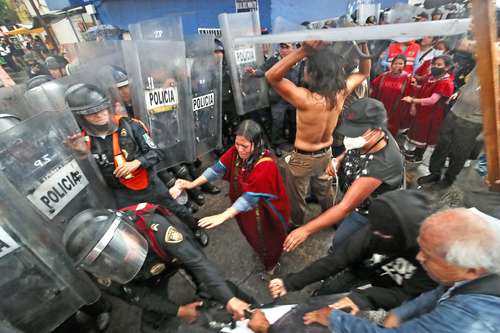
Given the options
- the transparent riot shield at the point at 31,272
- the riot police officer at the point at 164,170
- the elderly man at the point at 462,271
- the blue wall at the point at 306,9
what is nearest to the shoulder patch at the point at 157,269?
the transparent riot shield at the point at 31,272

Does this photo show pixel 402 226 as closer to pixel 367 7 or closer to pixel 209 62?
pixel 209 62

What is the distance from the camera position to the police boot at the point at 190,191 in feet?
12.8

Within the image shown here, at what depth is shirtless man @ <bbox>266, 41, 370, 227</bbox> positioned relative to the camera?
91.4 inches

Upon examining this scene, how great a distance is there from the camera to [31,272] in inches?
64.4

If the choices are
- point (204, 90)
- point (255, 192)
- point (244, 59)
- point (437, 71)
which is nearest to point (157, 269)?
point (255, 192)

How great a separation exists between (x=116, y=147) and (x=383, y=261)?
2.25 meters

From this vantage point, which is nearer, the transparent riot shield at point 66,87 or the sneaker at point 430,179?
the transparent riot shield at point 66,87

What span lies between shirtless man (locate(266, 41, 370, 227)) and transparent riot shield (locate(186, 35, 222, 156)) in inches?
58.2

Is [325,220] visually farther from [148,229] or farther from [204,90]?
[204,90]

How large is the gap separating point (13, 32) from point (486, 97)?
28.1 meters

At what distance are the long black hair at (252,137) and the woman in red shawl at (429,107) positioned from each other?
9.31 feet

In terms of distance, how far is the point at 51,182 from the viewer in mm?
1825

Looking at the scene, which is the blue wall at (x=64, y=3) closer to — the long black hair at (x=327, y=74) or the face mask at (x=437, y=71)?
the long black hair at (x=327, y=74)

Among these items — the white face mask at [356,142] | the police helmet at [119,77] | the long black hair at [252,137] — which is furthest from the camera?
the police helmet at [119,77]
